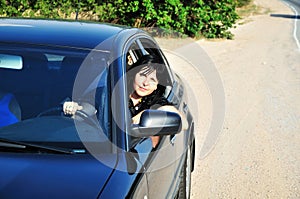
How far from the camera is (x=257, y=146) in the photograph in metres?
7.23

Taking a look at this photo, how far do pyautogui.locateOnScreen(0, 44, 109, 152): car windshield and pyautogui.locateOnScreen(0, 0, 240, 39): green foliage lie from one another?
49.2 ft

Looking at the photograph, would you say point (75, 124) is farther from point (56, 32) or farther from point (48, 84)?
point (56, 32)

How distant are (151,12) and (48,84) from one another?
17099 millimetres

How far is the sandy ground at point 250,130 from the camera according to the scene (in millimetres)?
5746

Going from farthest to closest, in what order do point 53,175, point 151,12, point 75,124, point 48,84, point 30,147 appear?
point 151,12 < point 48,84 < point 75,124 < point 30,147 < point 53,175

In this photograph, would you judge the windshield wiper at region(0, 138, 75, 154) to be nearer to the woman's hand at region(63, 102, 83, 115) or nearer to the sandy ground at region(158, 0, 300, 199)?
the woman's hand at region(63, 102, 83, 115)

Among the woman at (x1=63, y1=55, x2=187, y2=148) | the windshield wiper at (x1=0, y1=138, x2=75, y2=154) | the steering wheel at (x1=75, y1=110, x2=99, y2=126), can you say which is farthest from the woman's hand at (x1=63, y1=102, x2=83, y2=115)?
the woman at (x1=63, y1=55, x2=187, y2=148)

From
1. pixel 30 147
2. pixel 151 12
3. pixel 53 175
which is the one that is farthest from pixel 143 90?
pixel 151 12

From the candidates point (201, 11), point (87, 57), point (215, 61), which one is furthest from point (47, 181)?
point (201, 11)

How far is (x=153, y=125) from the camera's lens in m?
3.05

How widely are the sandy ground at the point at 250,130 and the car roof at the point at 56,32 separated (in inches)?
85.1

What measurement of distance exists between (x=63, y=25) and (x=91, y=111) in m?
0.93

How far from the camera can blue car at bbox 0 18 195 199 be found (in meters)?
2.66

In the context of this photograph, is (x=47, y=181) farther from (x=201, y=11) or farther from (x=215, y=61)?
(x=201, y=11)
